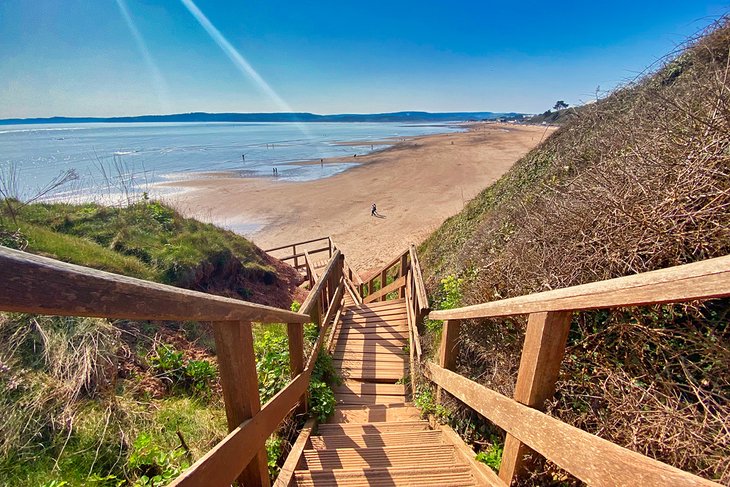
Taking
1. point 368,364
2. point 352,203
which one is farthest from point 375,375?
point 352,203

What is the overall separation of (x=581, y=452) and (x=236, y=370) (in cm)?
138

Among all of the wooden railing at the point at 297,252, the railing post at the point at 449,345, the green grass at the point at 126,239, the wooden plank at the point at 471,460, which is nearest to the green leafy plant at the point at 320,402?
the wooden plank at the point at 471,460

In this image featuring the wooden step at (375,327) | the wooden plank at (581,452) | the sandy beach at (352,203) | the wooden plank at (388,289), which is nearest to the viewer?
the wooden plank at (581,452)

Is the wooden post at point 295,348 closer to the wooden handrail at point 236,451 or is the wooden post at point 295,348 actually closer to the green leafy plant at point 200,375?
the wooden handrail at point 236,451

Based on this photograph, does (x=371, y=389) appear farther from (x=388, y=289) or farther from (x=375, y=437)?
(x=388, y=289)

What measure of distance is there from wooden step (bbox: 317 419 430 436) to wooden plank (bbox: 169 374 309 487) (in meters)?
1.20

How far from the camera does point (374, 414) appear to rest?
11.3 feet

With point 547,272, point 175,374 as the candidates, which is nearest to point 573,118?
point 547,272

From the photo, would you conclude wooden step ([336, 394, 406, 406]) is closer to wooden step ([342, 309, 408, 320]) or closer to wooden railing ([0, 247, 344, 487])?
wooden railing ([0, 247, 344, 487])

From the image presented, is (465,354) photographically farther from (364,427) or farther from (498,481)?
(498,481)

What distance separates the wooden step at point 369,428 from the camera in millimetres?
2887

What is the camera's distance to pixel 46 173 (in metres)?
30.5

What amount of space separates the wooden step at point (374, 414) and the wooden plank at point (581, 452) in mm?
1607

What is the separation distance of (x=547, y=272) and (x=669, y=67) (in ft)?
14.4
